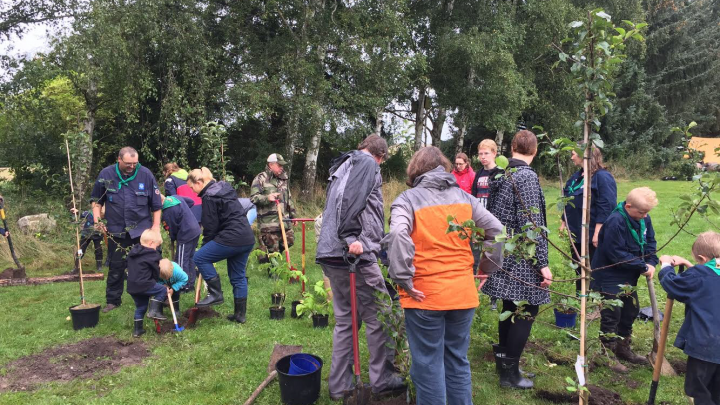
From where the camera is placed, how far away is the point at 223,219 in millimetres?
4910

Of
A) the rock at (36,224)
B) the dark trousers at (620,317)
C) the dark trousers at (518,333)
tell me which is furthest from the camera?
the rock at (36,224)

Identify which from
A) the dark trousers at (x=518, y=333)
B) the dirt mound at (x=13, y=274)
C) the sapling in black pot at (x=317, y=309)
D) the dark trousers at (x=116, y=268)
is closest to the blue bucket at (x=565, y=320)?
the dark trousers at (x=518, y=333)

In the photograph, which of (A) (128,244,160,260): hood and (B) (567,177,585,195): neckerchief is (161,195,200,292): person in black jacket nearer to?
(A) (128,244,160,260): hood

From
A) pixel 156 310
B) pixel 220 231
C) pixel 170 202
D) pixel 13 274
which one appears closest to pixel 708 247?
pixel 220 231

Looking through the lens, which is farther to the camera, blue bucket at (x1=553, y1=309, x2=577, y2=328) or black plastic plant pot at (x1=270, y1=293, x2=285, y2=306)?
black plastic plant pot at (x1=270, y1=293, x2=285, y2=306)

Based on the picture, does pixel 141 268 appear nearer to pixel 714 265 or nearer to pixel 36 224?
pixel 714 265

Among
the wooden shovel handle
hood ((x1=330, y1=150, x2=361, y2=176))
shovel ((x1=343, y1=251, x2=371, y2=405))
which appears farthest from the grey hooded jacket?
the wooden shovel handle

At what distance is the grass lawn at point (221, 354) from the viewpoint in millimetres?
3582

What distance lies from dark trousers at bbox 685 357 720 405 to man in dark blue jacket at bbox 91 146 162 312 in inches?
210

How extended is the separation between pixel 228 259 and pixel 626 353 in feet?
13.4

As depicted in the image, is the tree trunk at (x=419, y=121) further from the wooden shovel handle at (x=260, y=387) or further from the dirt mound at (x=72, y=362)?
the wooden shovel handle at (x=260, y=387)

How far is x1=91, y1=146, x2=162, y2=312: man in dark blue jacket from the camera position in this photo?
216 inches

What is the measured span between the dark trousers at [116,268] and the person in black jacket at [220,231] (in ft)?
4.20

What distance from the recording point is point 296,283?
6824 millimetres
